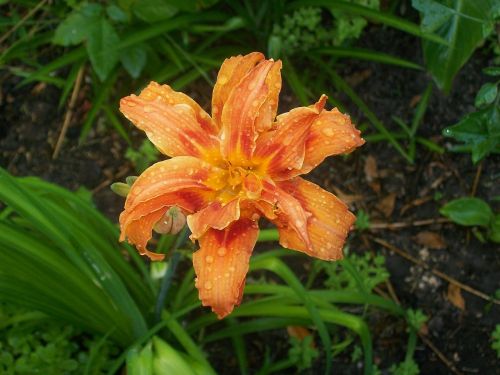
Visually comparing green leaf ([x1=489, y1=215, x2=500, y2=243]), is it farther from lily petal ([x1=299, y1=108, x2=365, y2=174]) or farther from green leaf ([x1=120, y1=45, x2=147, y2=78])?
green leaf ([x1=120, y1=45, x2=147, y2=78])

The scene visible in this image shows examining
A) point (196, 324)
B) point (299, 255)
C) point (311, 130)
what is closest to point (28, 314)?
point (196, 324)

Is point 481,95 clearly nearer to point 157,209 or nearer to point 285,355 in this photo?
point 157,209

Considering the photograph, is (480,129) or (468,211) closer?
(480,129)

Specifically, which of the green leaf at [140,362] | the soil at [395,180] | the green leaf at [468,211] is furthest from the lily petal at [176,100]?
the green leaf at [468,211]

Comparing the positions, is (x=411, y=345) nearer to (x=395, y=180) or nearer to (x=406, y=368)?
(x=406, y=368)

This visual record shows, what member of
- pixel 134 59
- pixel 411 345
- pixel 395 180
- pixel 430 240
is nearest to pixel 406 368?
pixel 411 345

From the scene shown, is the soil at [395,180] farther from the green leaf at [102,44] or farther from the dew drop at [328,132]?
the dew drop at [328,132]
